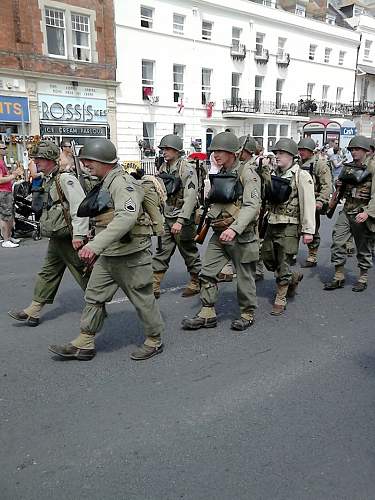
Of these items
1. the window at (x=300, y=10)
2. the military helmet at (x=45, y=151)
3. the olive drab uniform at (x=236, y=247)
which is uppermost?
the window at (x=300, y=10)

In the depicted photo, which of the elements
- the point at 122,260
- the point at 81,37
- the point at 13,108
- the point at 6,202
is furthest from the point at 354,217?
the point at 81,37

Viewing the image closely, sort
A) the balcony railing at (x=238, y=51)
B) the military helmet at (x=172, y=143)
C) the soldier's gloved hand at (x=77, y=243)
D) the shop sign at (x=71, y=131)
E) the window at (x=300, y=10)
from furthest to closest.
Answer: the window at (x=300, y=10)
the balcony railing at (x=238, y=51)
the shop sign at (x=71, y=131)
the military helmet at (x=172, y=143)
the soldier's gloved hand at (x=77, y=243)

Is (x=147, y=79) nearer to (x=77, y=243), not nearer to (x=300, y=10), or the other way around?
(x=300, y=10)

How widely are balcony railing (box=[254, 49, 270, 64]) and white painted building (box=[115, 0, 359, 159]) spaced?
7 centimetres

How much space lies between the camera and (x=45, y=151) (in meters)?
4.18

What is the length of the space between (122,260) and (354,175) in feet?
11.7

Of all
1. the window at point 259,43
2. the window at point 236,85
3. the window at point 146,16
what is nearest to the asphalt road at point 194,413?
the window at point 146,16

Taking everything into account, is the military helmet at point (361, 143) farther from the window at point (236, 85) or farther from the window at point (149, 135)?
the window at point (236, 85)

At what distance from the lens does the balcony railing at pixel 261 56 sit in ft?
92.9

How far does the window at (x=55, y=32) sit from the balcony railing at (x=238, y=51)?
1124 cm

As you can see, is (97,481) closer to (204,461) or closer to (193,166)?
(204,461)

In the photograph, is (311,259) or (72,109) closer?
(311,259)

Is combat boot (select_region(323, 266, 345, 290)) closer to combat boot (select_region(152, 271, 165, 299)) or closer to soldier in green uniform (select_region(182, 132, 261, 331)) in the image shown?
soldier in green uniform (select_region(182, 132, 261, 331))

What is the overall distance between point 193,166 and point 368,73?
121ft
